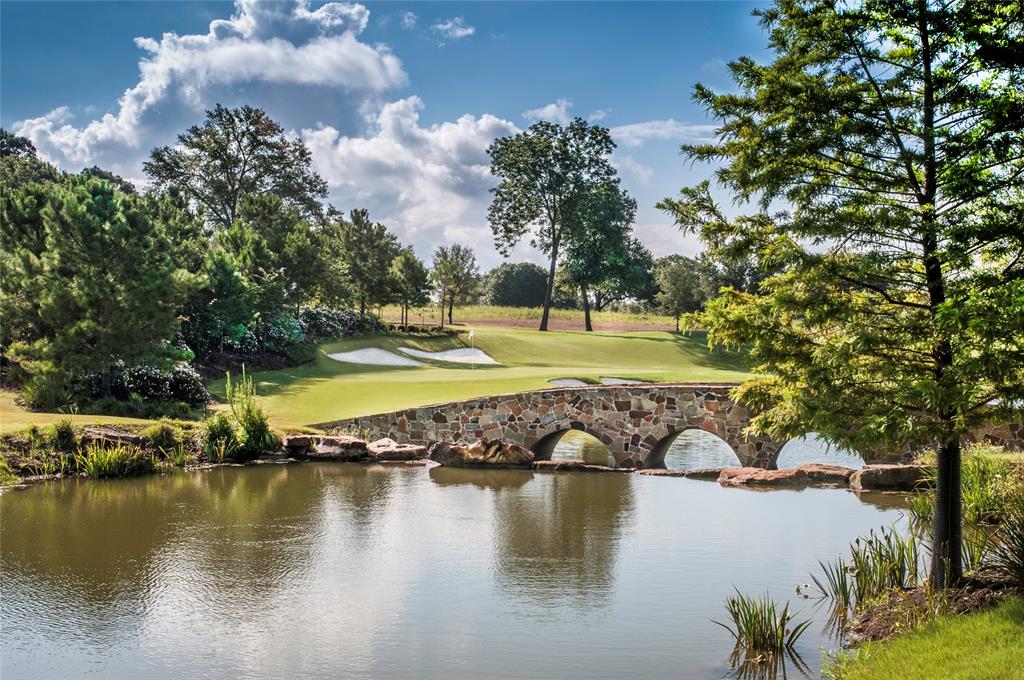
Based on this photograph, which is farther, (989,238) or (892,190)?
(892,190)

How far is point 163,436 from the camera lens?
21.2m

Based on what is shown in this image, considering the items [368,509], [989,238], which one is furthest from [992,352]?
[368,509]

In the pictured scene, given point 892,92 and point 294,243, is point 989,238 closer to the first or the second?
point 892,92

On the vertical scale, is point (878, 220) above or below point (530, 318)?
below

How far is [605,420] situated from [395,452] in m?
5.50

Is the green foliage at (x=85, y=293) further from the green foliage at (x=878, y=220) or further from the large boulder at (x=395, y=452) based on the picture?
the green foliage at (x=878, y=220)

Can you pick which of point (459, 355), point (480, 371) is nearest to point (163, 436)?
point (480, 371)

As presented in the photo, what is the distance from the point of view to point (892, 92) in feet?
32.0

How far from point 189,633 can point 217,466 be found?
38.9ft

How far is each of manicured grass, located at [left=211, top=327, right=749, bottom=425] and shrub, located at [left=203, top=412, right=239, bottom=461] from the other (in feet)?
8.89

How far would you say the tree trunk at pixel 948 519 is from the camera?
956 cm

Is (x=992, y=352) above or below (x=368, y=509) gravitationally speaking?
above

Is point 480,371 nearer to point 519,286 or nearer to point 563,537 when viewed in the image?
point 563,537

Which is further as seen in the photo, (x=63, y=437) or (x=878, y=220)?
(x=63, y=437)
